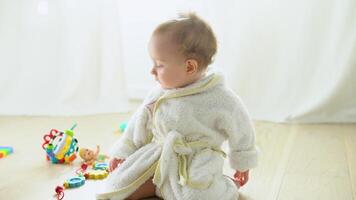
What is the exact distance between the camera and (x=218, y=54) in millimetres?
2229

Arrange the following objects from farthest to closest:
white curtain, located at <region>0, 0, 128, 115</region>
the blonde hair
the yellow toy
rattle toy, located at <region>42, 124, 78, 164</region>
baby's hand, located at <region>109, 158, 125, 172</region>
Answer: white curtain, located at <region>0, 0, 128, 115</region> → rattle toy, located at <region>42, 124, 78, 164</region> → the yellow toy → baby's hand, located at <region>109, 158, 125, 172</region> → the blonde hair

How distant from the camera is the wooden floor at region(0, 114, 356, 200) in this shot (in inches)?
53.9

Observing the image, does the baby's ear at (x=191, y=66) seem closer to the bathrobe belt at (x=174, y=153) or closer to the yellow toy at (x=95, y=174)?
the bathrobe belt at (x=174, y=153)

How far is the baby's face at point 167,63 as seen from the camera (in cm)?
123

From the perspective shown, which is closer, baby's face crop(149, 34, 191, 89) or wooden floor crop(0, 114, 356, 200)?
baby's face crop(149, 34, 191, 89)

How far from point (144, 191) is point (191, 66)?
32 cm

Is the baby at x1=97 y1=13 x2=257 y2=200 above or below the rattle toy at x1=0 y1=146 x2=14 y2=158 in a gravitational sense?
above

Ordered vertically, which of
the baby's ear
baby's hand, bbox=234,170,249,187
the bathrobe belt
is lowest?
baby's hand, bbox=234,170,249,187

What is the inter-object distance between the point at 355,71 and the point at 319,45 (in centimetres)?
18

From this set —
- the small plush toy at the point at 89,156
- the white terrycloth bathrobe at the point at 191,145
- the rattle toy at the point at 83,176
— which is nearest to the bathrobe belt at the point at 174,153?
the white terrycloth bathrobe at the point at 191,145

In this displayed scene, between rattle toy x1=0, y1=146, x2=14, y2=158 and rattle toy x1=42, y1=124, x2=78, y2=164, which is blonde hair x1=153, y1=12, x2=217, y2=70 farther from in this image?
rattle toy x1=0, y1=146, x2=14, y2=158

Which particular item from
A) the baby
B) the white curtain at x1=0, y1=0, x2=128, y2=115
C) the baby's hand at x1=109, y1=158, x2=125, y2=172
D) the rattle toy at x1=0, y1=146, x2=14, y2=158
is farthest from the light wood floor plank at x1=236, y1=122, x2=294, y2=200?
the rattle toy at x1=0, y1=146, x2=14, y2=158

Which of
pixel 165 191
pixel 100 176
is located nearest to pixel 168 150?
pixel 165 191

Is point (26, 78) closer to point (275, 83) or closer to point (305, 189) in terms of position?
point (275, 83)
